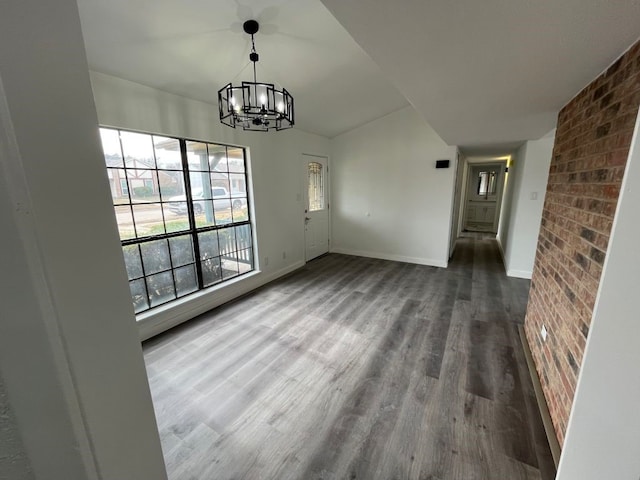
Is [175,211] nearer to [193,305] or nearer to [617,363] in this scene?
[193,305]

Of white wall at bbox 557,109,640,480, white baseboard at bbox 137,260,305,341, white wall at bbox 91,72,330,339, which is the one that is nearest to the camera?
white wall at bbox 557,109,640,480

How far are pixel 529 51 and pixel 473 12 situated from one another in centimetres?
51

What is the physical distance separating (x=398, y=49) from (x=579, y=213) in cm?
140

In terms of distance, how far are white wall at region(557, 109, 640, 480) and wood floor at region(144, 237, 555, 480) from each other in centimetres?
77

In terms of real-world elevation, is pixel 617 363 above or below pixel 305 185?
below

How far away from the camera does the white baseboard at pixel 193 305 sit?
2.68 m

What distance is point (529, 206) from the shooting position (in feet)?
13.4

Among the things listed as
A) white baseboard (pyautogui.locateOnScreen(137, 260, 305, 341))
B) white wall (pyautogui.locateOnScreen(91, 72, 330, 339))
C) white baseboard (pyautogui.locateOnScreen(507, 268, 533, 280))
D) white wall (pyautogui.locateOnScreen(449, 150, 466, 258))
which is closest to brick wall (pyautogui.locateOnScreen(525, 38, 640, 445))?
white baseboard (pyautogui.locateOnScreen(507, 268, 533, 280))

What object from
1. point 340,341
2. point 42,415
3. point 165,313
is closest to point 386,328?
point 340,341

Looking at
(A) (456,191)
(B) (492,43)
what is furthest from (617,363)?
(A) (456,191)

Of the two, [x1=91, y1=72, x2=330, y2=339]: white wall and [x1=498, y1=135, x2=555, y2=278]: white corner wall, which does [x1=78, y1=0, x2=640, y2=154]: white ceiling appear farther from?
[x1=498, y1=135, x2=555, y2=278]: white corner wall

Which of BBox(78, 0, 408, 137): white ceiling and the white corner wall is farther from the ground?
BBox(78, 0, 408, 137): white ceiling

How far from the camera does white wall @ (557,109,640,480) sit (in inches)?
30.5

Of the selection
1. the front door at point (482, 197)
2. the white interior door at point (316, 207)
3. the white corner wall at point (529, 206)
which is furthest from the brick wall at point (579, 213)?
the front door at point (482, 197)
